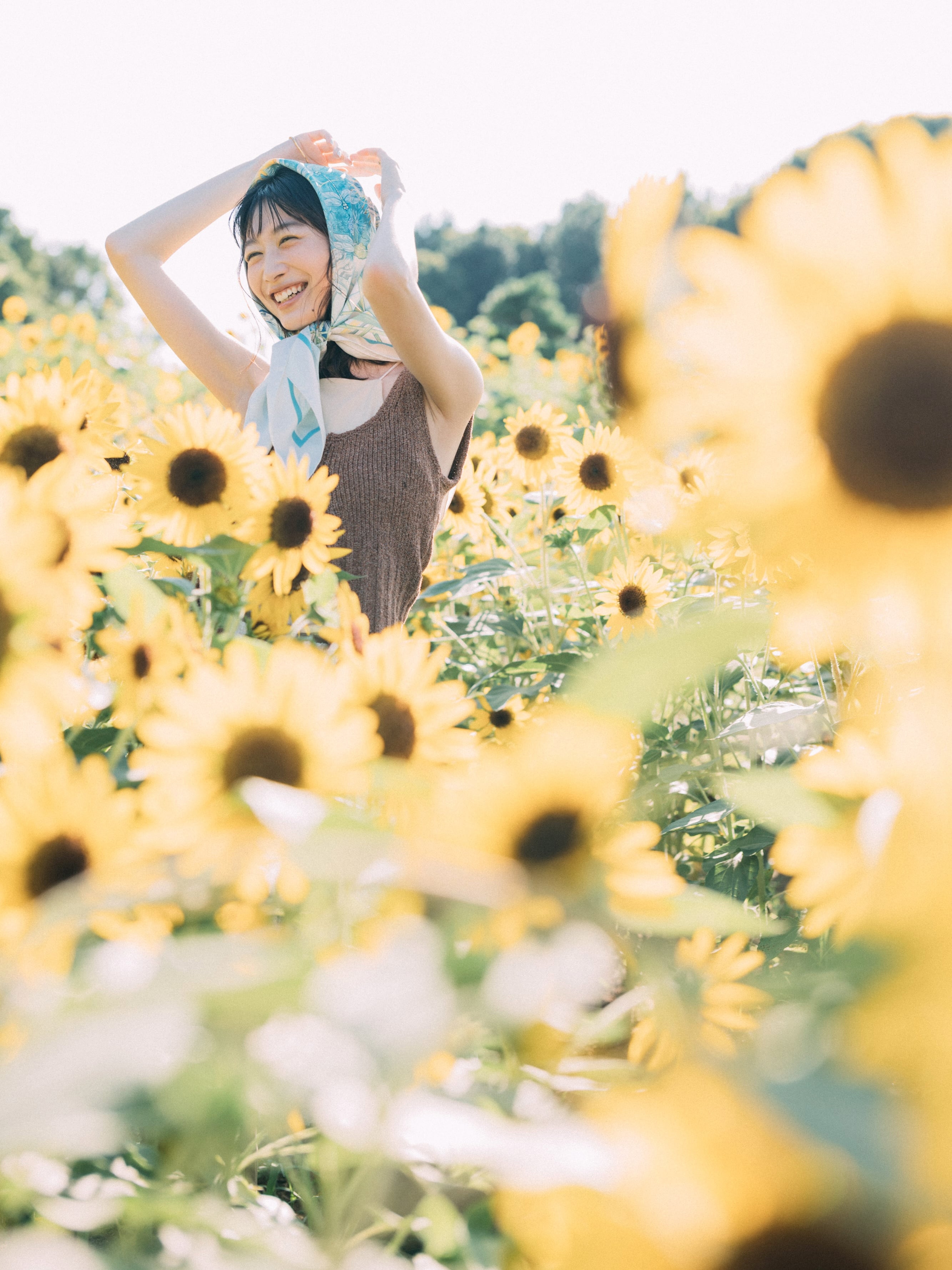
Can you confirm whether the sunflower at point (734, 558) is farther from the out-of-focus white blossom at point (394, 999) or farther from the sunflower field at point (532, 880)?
the out-of-focus white blossom at point (394, 999)

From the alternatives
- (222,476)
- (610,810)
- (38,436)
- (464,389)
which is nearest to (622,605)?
(464,389)

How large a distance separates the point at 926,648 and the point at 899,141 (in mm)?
165

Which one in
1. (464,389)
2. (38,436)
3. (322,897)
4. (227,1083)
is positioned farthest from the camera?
(464,389)

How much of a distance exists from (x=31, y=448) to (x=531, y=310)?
1745 centimetres

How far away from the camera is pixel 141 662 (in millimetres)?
513

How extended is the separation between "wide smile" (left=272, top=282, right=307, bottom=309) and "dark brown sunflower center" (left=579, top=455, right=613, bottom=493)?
0.62 m

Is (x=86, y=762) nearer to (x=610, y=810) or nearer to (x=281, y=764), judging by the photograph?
(x=281, y=764)

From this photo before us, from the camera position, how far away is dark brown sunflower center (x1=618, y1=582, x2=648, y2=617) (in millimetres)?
1543

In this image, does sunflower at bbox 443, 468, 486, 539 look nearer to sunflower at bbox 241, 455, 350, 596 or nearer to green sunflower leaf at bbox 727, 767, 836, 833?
sunflower at bbox 241, 455, 350, 596

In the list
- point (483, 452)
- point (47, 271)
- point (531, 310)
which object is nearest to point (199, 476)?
point (483, 452)

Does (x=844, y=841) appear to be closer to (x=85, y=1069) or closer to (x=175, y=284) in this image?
(x=85, y=1069)

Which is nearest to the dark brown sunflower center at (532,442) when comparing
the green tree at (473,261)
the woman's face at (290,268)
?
the woman's face at (290,268)

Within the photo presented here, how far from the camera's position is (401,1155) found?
A: 1.13 ft

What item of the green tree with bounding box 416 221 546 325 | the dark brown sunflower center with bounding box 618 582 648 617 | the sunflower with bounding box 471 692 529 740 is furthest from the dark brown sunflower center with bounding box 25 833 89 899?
the green tree with bounding box 416 221 546 325
